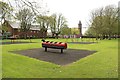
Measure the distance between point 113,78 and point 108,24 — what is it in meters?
57.6

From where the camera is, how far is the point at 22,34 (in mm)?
84750

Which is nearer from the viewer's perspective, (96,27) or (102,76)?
(102,76)

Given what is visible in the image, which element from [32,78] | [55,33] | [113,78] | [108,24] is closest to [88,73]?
[113,78]

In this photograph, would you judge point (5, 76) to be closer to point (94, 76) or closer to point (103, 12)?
point (94, 76)

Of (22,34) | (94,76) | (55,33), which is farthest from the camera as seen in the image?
(55,33)

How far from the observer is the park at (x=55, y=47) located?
1071cm

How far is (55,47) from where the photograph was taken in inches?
837

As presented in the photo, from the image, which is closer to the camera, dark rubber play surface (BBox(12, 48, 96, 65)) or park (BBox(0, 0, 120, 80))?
park (BBox(0, 0, 120, 80))

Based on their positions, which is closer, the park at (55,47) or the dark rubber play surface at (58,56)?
the park at (55,47)

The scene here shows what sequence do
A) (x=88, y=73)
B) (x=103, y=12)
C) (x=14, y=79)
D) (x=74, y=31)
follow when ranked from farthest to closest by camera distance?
(x=74, y=31) < (x=103, y=12) < (x=88, y=73) < (x=14, y=79)

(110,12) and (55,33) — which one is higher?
(110,12)

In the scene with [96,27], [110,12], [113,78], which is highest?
[110,12]

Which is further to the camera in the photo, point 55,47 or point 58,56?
point 55,47

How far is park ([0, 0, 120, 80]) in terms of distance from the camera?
10.7 meters
